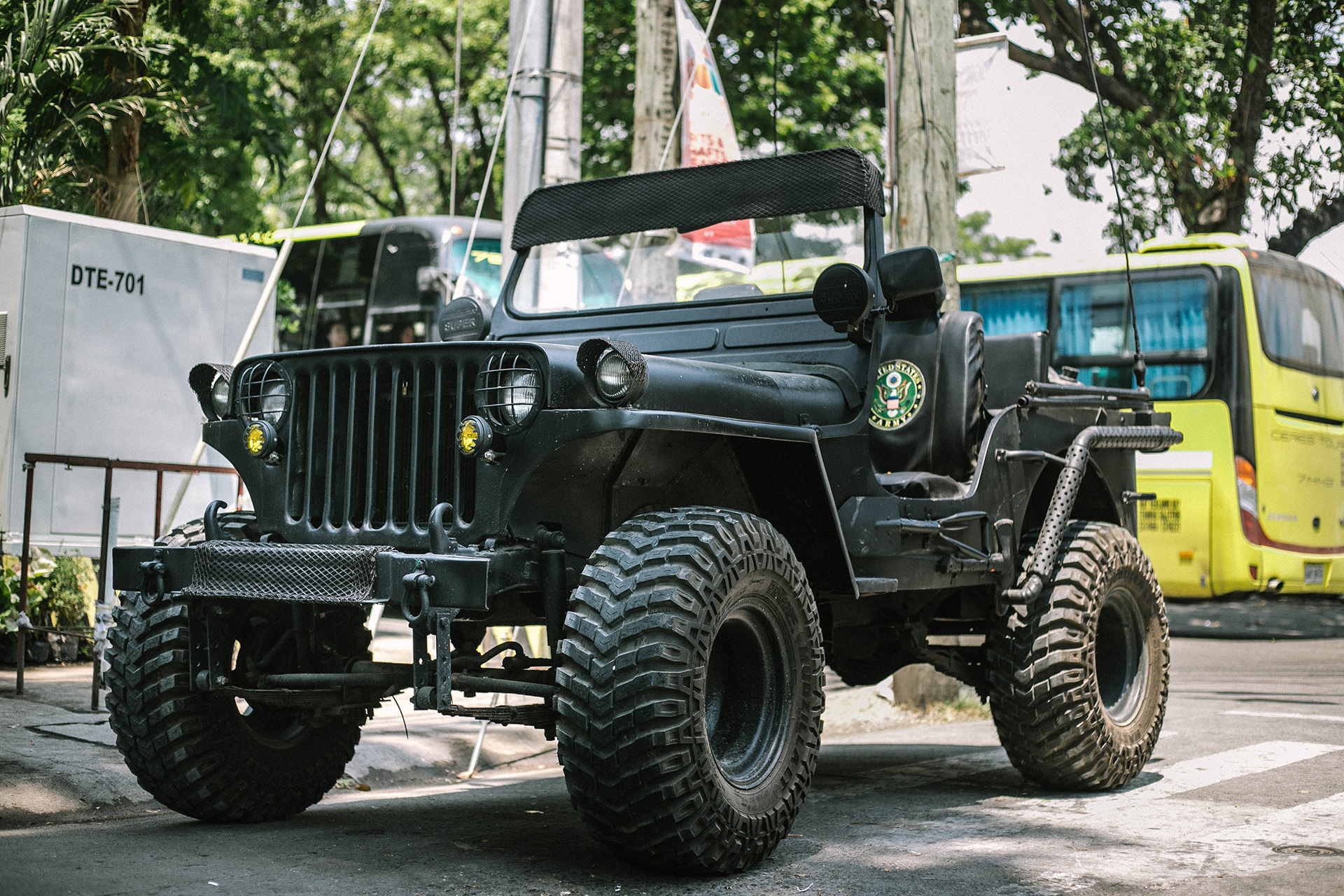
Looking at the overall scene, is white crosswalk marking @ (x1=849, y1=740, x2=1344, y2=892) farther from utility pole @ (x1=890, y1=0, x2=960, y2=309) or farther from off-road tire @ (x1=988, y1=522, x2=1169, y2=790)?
utility pole @ (x1=890, y1=0, x2=960, y2=309)

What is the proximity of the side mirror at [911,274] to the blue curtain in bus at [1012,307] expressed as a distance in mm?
9603

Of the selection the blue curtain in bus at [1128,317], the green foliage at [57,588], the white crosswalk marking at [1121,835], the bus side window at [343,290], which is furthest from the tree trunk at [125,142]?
the blue curtain in bus at [1128,317]

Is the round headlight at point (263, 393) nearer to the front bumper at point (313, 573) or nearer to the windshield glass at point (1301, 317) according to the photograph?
the front bumper at point (313, 573)

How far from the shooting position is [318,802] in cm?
572

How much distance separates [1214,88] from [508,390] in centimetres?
1602

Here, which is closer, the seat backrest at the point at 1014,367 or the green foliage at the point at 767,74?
the seat backrest at the point at 1014,367

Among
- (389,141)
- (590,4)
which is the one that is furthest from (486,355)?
(389,141)

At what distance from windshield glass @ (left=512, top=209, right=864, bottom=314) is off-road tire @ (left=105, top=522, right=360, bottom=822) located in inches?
81.8

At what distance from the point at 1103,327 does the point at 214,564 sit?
11.9 meters

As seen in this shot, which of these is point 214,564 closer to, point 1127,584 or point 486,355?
point 486,355

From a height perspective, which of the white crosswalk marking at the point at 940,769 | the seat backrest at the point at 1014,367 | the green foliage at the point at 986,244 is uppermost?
the green foliage at the point at 986,244

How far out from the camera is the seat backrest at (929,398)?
6.08m

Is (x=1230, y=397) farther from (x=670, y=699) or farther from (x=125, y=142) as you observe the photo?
(x=670, y=699)

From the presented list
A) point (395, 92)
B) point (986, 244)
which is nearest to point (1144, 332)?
point (395, 92)
